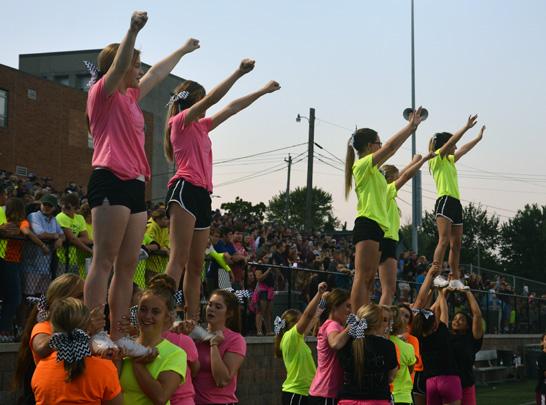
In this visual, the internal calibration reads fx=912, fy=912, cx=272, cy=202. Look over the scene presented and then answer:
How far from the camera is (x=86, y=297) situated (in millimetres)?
5523

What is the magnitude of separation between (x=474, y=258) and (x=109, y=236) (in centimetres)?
7526

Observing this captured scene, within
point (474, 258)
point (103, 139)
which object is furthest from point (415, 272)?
point (474, 258)

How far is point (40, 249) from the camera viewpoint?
9.78m

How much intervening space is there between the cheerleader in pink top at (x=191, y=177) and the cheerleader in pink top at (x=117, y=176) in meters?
1.00

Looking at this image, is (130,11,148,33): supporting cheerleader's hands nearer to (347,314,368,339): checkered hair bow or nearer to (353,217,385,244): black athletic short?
(347,314,368,339): checkered hair bow

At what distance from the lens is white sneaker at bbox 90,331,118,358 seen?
501 cm

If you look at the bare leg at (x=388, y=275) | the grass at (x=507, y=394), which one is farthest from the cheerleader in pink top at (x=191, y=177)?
the grass at (x=507, y=394)

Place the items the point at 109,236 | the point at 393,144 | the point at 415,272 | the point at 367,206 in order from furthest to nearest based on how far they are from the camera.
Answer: the point at 415,272 < the point at 367,206 < the point at 393,144 < the point at 109,236

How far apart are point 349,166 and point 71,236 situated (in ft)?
10.5

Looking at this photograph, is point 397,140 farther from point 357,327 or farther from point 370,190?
point 357,327

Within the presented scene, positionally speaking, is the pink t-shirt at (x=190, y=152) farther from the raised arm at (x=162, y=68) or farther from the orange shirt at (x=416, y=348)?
the orange shirt at (x=416, y=348)

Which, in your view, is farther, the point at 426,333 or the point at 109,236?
the point at 426,333

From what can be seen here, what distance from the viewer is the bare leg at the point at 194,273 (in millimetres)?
7195

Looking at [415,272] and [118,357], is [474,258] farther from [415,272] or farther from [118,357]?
[118,357]
